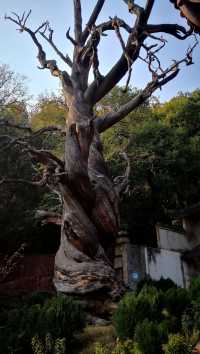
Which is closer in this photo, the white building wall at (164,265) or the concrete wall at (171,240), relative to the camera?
the white building wall at (164,265)

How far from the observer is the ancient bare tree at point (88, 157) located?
9070 millimetres

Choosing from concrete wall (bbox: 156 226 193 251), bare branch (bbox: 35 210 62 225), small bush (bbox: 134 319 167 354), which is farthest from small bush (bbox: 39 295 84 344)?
concrete wall (bbox: 156 226 193 251)

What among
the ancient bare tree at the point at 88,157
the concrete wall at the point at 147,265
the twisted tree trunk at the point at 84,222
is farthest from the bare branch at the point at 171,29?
the concrete wall at the point at 147,265

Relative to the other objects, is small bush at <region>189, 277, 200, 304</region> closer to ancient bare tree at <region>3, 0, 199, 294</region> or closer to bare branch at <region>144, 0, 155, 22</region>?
ancient bare tree at <region>3, 0, 199, 294</region>

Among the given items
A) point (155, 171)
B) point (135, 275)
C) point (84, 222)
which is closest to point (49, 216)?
point (84, 222)

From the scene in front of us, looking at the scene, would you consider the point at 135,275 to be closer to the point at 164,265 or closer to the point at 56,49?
the point at 164,265

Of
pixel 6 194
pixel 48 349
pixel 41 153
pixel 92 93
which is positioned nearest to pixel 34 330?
pixel 48 349

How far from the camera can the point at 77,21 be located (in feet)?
39.8

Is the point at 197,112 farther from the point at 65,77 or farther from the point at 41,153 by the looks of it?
the point at 41,153

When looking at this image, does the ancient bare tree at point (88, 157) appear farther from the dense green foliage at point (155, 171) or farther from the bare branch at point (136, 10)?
the dense green foliage at point (155, 171)

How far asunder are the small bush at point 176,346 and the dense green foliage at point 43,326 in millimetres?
1853

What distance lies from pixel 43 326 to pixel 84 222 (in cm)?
343

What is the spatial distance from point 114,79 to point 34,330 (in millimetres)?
7460

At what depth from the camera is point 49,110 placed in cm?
2656
